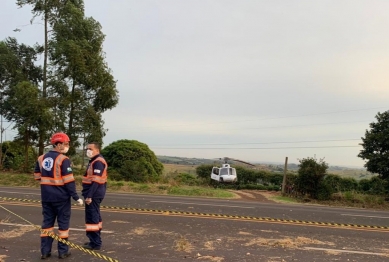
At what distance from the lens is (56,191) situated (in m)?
5.82

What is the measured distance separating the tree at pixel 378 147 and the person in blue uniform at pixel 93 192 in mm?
25138

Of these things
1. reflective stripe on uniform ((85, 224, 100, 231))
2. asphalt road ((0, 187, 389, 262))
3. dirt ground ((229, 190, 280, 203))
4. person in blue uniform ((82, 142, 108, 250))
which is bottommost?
dirt ground ((229, 190, 280, 203))

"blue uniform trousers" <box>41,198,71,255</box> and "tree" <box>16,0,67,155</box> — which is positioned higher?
"tree" <box>16,0,67,155</box>

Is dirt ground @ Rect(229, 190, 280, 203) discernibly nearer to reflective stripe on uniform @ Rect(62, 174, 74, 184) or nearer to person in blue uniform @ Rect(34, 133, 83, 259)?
person in blue uniform @ Rect(34, 133, 83, 259)

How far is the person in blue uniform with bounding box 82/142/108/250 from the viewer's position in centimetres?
637

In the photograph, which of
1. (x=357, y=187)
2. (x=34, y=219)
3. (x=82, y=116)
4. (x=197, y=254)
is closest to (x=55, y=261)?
(x=197, y=254)

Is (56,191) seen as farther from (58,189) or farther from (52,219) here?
(52,219)

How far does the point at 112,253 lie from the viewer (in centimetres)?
632

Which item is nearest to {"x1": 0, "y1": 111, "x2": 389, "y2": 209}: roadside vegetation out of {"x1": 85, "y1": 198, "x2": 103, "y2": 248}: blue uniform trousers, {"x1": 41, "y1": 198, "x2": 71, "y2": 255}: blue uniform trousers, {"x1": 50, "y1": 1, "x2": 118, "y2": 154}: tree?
{"x1": 50, "y1": 1, "x2": 118, "y2": 154}: tree

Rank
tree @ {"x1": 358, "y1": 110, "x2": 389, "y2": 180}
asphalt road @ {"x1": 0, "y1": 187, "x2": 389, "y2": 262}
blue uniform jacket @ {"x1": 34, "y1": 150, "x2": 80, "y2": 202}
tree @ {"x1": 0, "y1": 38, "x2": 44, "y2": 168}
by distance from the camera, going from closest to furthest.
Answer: blue uniform jacket @ {"x1": 34, "y1": 150, "x2": 80, "y2": 202} < asphalt road @ {"x1": 0, "y1": 187, "x2": 389, "y2": 262} < tree @ {"x1": 0, "y1": 38, "x2": 44, "y2": 168} < tree @ {"x1": 358, "y1": 110, "x2": 389, "y2": 180}

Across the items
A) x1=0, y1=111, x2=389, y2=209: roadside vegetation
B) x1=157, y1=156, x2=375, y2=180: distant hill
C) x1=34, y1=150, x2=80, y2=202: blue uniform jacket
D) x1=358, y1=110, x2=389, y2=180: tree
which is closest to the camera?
x1=34, y1=150, x2=80, y2=202: blue uniform jacket

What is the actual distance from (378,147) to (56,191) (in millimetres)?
26878

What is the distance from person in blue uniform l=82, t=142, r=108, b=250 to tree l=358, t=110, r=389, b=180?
82.5ft

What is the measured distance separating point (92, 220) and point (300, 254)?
3720 millimetres
